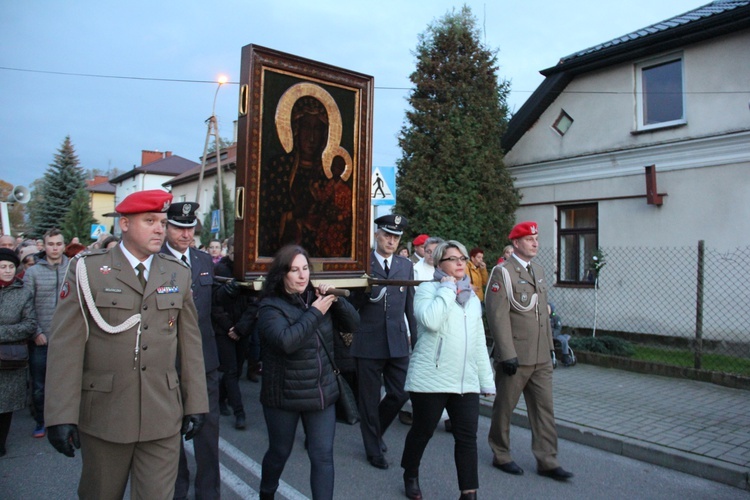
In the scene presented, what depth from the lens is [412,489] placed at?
4.45m

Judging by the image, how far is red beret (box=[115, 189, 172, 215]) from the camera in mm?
2980

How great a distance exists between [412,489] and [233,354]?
2553mm

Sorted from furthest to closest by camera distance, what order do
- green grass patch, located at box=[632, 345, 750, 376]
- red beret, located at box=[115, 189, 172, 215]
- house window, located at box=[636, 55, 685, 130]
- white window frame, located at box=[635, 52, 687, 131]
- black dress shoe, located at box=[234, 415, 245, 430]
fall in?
house window, located at box=[636, 55, 685, 130], white window frame, located at box=[635, 52, 687, 131], green grass patch, located at box=[632, 345, 750, 376], black dress shoe, located at box=[234, 415, 245, 430], red beret, located at box=[115, 189, 172, 215]

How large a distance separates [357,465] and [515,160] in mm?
10402

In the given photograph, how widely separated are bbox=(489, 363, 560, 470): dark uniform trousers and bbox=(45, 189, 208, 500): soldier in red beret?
113 inches

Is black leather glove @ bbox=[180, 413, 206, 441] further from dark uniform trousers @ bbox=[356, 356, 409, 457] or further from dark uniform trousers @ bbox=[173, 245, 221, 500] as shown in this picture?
dark uniform trousers @ bbox=[356, 356, 409, 457]

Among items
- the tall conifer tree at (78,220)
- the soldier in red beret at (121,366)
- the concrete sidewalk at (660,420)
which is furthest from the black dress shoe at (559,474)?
the tall conifer tree at (78,220)

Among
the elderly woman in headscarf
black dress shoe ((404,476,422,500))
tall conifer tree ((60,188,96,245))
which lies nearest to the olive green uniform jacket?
black dress shoe ((404,476,422,500))

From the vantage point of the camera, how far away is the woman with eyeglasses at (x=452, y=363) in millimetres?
4133

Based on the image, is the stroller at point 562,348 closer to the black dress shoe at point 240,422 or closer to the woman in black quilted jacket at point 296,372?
the black dress shoe at point 240,422

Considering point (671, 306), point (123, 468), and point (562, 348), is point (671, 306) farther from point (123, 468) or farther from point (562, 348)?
point (123, 468)

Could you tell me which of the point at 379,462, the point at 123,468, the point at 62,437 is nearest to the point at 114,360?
the point at 62,437

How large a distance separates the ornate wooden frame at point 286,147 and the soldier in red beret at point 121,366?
A: 1.03 m

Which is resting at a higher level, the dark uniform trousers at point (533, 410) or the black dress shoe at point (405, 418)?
the dark uniform trousers at point (533, 410)
